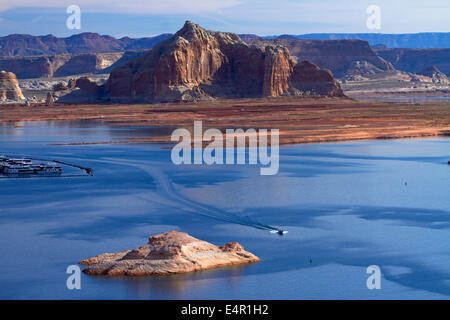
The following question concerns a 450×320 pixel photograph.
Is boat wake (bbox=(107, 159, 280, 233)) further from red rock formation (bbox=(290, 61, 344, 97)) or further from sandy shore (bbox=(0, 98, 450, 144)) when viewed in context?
red rock formation (bbox=(290, 61, 344, 97))

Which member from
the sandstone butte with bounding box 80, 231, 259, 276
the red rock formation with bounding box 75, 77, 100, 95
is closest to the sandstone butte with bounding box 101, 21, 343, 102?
the red rock formation with bounding box 75, 77, 100, 95

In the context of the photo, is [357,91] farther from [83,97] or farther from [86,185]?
[86,185]

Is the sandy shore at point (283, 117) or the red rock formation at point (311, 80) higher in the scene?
the red rock formation at point (311, 80)

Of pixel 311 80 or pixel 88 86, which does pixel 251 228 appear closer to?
pixel 88 86

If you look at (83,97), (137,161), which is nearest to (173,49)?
(83,97)

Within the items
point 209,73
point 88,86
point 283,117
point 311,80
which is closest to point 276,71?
point 311,80

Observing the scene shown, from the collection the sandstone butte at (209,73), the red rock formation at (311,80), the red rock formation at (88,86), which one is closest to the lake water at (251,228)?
the sandstone butte at (209,73)

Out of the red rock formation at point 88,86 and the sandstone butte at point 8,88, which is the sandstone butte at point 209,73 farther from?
the sandstone butte at point 8,88
